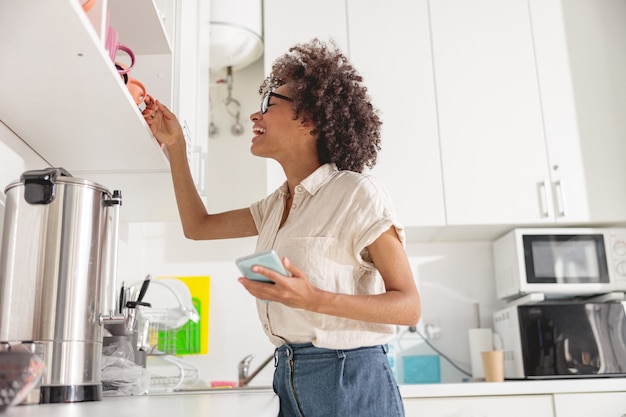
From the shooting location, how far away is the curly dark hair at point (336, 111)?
160 cm

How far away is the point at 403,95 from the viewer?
2736 millimetres

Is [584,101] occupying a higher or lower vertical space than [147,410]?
higher

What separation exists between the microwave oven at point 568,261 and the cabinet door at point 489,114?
0.29 ft

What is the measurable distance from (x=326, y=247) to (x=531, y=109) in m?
1.63

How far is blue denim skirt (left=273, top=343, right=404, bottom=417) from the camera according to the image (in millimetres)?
1311

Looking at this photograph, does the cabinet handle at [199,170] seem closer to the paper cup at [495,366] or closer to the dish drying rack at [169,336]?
the dish drying rack at [169,336]

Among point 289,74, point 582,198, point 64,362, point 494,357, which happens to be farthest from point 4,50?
point 582,198

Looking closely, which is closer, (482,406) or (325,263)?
(325,263)

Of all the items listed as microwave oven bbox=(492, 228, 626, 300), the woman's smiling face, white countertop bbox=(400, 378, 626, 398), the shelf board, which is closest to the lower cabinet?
white countertop bbox=(400, 378, 626, 398)

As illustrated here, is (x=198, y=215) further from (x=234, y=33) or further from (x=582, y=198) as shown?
(x=582, y=198)

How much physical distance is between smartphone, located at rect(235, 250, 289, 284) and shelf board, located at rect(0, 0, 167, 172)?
42cm

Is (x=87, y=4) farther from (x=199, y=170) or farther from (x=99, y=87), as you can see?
(x=199, y=170)

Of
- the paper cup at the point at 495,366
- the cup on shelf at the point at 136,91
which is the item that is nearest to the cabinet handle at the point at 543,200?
the paper cup at the point at 495,366

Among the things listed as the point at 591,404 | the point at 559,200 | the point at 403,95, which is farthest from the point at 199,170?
the point at 591,404
